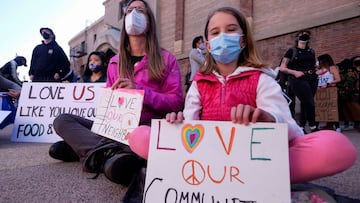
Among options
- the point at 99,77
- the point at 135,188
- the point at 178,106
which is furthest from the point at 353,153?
the point at 99,77

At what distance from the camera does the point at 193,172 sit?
102cm

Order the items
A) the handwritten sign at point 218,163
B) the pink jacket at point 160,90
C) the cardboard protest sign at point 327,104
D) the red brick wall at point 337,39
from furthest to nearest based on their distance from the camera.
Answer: the red brick wall at point 337,39 → the cardboard protest sign at point 327,104 → the pink jacket at point 160,90 → the handwritten sign at point 218,163

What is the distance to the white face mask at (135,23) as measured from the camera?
1.90 metres

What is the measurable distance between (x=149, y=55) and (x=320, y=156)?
4.18 feet

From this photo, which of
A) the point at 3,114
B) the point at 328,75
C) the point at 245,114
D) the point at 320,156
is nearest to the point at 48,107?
the point at 3,114

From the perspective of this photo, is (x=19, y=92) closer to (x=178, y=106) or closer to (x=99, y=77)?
(x=99, y=77)

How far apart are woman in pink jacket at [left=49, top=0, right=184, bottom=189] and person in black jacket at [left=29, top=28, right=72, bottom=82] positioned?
258 cm

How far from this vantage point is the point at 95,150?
1.66m

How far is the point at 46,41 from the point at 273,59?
5829mm

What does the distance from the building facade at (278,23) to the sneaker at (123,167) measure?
3.64 meters

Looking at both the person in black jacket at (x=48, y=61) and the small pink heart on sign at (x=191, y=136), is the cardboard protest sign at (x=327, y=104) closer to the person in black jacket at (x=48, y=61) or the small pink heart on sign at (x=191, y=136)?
the small pink heart on sign at (x=191, y=136)

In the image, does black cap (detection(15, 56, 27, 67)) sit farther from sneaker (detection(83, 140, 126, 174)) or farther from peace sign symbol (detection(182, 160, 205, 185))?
peace sign symbol (detection(182, 160, 205, 185))

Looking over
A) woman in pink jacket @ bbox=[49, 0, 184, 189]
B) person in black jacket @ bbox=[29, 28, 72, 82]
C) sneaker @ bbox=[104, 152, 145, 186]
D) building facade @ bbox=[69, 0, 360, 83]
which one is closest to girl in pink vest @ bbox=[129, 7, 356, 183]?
sneaker @ bbox=[104, 152, 145, 186]

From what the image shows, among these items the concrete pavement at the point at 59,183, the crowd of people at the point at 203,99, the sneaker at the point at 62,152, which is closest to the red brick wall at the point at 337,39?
the concrete pavement at the point at 59,183
